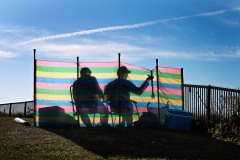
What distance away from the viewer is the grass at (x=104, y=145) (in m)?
8.66

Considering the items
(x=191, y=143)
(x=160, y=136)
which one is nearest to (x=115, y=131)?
(x=160, y=136)

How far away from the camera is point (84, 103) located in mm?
14016

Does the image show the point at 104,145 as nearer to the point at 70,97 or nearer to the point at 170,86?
the point at 70,97

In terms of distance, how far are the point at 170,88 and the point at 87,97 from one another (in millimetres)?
3334

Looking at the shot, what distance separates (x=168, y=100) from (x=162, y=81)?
76cm

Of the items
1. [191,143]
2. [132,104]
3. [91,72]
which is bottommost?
[191,143]

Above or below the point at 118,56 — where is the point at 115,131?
below

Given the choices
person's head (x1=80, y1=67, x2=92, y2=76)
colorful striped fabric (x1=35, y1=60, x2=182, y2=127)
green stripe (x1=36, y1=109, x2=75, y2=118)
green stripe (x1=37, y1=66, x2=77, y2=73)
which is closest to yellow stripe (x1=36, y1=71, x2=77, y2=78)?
colorful striped fabric (x1=35, y1=60, x2=182, y2=127)

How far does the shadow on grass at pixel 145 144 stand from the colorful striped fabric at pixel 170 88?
247 centimetres

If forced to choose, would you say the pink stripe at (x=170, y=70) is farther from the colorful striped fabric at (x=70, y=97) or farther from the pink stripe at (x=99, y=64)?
the pink stripe at (x=99, y=64)

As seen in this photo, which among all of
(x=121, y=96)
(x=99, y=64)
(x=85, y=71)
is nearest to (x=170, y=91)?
(x=121, y=96)

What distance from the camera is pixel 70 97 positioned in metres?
14.0

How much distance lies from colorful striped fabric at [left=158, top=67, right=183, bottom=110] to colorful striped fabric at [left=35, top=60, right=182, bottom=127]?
0.42 meters

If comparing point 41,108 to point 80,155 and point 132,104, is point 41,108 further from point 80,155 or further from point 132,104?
point 80,155
